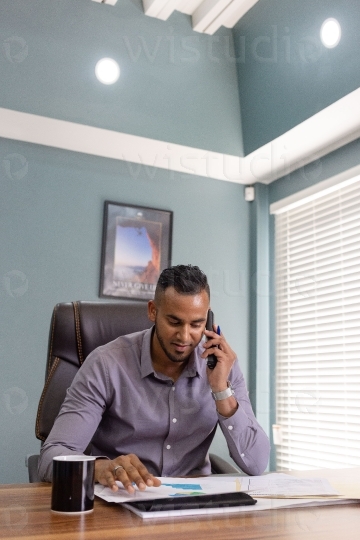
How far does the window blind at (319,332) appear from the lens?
2.63 m

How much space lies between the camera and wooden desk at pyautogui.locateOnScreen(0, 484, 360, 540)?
2.32ft

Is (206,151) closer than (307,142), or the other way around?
(307,142)

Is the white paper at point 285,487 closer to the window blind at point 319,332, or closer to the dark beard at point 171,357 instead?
the dark beard at point 171,357

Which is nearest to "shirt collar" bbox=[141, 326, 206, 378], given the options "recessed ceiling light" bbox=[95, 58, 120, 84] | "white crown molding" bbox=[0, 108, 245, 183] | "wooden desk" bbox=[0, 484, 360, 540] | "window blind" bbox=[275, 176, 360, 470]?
"wooden desk" bbox=[0, 484, 360, 540]

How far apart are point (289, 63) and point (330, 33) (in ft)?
0.98

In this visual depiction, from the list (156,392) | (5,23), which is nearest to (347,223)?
(156,392)

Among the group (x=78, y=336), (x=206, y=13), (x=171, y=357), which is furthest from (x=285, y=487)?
(x=206, y=13)

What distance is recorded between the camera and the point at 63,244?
2.89 meters

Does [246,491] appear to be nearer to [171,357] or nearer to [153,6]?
[171,357]

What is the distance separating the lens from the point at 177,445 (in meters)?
1.48

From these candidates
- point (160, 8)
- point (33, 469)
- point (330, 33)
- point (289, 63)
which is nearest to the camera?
point (33, 469)

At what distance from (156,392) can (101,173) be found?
181cm

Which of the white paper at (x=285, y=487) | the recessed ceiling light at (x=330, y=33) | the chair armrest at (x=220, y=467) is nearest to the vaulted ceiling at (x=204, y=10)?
the recessed ceiling light at (x=330, y=33)

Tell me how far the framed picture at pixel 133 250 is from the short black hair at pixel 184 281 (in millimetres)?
1386
